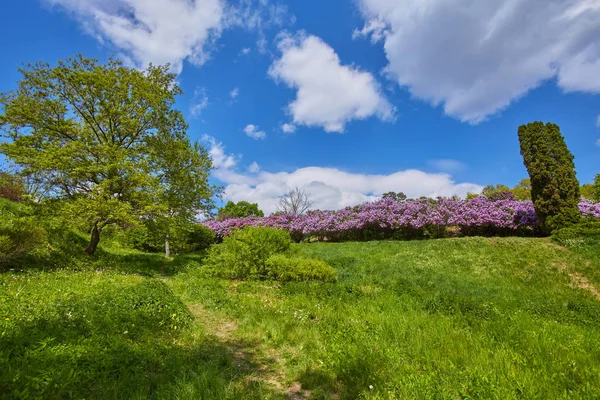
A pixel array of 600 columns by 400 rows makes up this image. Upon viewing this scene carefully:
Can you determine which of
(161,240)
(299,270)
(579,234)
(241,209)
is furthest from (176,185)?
(241,209)

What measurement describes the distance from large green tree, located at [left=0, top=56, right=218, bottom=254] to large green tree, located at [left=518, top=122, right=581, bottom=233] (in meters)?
21.3

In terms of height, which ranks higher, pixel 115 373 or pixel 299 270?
pixel 299 270

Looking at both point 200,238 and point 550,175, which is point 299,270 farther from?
point 200,238

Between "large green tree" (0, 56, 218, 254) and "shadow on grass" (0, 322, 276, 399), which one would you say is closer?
"shadow on grass" (0, 322, 276, 399)

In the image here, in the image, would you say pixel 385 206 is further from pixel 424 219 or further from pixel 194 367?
pixel 194 367

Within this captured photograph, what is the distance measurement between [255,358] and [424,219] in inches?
817

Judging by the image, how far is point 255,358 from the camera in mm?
5184

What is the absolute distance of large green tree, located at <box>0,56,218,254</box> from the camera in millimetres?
12570

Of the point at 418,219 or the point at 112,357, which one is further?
the point at 418,219

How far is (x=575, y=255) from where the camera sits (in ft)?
43.1

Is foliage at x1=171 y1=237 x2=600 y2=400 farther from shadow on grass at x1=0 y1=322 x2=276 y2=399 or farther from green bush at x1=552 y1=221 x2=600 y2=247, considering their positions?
A: green bush at x1=552 y1=221 x2=600 y2=247

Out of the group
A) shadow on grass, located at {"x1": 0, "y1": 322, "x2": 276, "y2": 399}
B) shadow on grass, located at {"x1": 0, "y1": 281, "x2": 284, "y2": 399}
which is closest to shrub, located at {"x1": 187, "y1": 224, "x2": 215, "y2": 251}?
shadow on grass, located at {"x1": 0, "y1": 281, "x2": 284, "y2": 399}

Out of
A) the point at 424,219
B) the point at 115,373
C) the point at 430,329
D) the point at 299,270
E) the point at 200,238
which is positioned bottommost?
the point at 430,329

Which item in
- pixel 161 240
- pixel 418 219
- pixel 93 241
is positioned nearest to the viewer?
pixel 93 241
